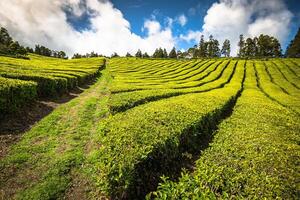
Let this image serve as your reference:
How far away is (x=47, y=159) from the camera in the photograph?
9055 millimetres

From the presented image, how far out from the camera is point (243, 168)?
6.53 metres

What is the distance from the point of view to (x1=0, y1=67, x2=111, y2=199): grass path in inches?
282

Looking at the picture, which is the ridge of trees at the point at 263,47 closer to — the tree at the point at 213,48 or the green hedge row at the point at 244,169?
the tree at the point at 213,48

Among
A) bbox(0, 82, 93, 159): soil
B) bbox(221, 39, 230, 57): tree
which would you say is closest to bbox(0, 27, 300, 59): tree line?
bbox(221, 39, 230, 57): tree

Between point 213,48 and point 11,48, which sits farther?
point 213,48

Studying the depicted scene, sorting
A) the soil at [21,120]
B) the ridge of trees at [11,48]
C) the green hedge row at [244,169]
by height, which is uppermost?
the ridge of trees at [11,48]

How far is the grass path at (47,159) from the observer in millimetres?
7164

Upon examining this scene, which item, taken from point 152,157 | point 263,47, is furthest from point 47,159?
point 263,47

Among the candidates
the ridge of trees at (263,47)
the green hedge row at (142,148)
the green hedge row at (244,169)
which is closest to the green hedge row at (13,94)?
the green hedge row at (142,148)

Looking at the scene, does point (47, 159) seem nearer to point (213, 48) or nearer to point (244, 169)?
point (244, 169)

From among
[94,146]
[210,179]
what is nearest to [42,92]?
[94,146]

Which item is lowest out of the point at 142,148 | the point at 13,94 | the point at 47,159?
the point at 47,159

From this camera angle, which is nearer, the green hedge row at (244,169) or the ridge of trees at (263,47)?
the green hedge row at (244,169)

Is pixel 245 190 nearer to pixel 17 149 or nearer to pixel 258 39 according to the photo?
pixel 17 149
